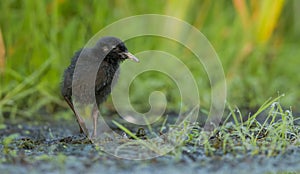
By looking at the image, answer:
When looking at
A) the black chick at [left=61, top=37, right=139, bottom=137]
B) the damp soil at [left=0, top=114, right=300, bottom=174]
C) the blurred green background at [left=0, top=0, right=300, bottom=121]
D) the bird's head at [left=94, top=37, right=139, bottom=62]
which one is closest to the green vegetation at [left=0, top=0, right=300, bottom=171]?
the blurred green background at [left=0, top=0, right=300, bottom=121]

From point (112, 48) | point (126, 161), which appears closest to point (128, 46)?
point (112, 48)

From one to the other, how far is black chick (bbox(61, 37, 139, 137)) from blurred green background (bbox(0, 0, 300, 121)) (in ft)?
4.20

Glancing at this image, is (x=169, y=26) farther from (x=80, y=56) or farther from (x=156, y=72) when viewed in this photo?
(x=80, y=56)

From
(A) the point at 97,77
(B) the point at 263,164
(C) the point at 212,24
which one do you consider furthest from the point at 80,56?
(C) the point at 212,24

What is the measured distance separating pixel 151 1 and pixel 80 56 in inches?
94.8

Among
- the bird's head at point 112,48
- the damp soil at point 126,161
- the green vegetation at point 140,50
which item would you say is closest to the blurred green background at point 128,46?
the green vegetation at point 140,50

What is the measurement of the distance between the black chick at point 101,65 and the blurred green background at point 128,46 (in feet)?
4.20

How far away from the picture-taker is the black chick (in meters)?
5.46

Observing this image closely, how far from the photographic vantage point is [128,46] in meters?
7.76

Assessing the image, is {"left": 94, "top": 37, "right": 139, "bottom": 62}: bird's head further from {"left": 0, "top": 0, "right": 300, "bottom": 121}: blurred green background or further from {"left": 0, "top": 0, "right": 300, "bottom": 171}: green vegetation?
{"left": 0, "top": 0, "right": 300, "bottom": 121}: blurred green background

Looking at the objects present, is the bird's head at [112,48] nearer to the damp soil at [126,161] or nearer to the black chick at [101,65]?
the black chick at [101,65]

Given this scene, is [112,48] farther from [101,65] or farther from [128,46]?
[128,46]

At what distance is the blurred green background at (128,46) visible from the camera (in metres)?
7.04

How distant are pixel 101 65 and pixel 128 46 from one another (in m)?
2.27
